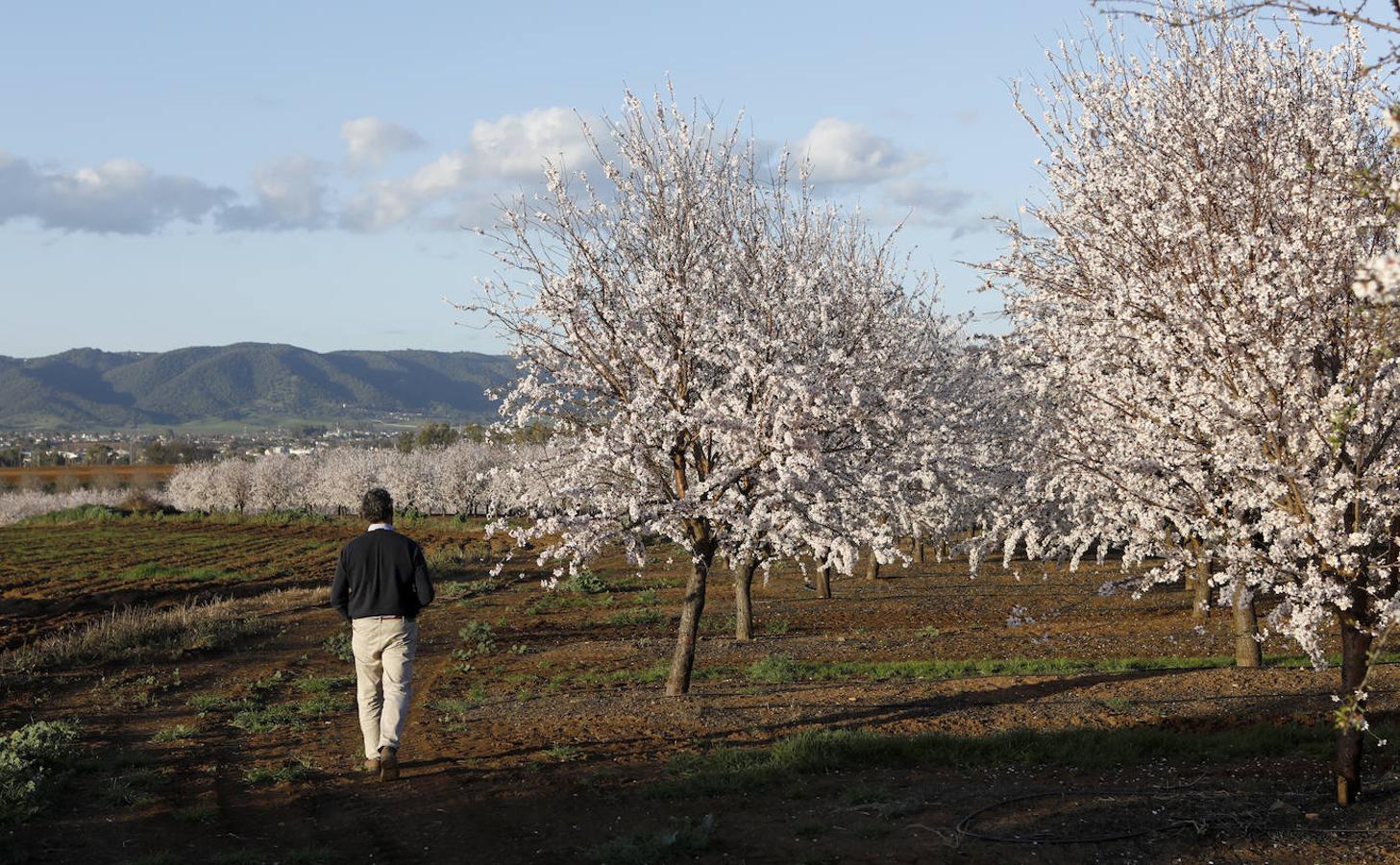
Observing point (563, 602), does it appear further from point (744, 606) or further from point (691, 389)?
point (691, 389)

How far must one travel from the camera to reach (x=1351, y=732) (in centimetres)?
723

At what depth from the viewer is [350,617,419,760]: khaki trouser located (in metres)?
9.16

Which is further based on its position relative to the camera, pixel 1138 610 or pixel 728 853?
pixel 1138 610

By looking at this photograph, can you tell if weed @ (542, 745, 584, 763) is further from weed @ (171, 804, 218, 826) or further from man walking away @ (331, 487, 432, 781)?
weed @ (171, 804, 218, 826)

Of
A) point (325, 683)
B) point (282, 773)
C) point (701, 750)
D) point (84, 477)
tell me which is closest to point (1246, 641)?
point (701, 750)

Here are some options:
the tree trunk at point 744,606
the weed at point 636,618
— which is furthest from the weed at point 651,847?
the weed at point 636,618

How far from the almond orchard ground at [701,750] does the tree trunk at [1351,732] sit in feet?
0.58

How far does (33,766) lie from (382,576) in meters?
3.25

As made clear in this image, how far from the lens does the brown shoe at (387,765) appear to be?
29.6ft

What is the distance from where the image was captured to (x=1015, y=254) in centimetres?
1367

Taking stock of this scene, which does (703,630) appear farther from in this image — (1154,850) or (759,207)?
(1154,850)

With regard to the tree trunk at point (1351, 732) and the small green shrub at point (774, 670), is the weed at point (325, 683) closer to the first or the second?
the small green shrub at point (774, 670)

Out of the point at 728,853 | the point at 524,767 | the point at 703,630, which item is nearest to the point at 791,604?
the point at 703,630

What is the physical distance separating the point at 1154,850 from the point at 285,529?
204 feet
